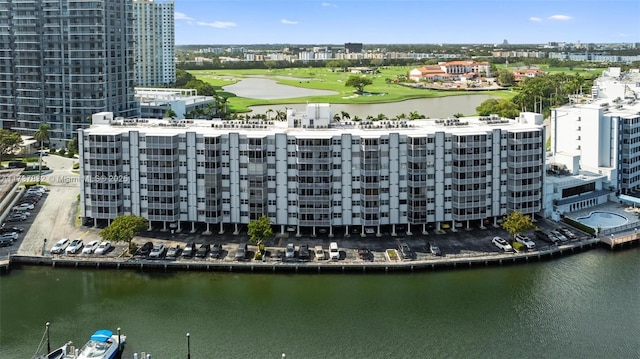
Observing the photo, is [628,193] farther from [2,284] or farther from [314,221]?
[2,284]

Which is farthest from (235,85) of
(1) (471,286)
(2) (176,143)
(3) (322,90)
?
(1) (471,286)

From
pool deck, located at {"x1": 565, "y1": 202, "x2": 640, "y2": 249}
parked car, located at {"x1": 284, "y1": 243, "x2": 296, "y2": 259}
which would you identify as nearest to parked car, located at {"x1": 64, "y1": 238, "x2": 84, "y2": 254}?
parked car, located at {"x1": 284, "y1": 243, "x2": 296, "y2": 259}

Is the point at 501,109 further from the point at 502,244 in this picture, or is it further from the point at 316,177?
the point at 316,177

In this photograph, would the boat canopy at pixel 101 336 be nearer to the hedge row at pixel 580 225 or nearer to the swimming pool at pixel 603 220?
the hedge row at pixel 580 225

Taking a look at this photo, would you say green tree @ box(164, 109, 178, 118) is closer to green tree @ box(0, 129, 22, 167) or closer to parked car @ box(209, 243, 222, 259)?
green tree @ box(0, 129, 22, 167)

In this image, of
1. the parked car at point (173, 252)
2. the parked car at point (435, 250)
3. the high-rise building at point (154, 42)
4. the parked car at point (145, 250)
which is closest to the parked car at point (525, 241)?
the parked car at point (435, 250)

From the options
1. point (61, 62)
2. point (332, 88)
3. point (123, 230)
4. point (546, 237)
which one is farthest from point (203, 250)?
point (332, 88)
